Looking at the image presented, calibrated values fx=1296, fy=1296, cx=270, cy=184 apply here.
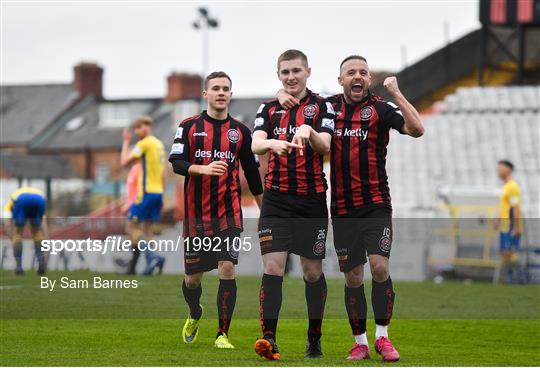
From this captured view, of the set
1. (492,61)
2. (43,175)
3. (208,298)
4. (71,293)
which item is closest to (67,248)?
(71,293)

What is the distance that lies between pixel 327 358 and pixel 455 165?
96.5ft

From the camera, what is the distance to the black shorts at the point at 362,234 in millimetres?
9422

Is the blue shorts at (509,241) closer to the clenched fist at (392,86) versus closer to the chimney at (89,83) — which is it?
the clenched fist at (392,86)

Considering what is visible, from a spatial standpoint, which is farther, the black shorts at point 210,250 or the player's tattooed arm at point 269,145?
the black shorts at point 210,250

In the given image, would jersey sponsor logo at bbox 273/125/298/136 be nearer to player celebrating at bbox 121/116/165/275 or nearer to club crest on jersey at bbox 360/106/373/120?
club crest on jersey at bbox 360/106/373/120

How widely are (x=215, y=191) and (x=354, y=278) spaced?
1.43 m

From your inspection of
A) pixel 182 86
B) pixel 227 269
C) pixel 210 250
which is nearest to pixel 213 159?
pixel 210 250

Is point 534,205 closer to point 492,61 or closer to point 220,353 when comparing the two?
point 492,61

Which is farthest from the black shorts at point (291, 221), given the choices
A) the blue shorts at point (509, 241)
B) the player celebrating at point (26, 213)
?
the blue shorts at point (509, 241)

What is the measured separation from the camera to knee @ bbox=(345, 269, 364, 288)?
964 cm

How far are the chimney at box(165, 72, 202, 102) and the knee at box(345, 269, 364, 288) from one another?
70184 mm

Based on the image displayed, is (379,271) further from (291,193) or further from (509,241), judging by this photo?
(509,241)

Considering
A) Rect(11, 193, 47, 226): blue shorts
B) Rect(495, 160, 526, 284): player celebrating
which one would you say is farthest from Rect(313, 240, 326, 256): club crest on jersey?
Rect(495, 160, 526, 284): player celebrating

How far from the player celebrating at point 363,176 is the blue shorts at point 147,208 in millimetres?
8936
